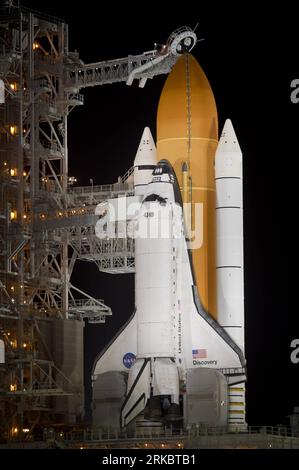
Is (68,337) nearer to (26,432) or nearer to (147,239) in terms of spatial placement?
(26,432)

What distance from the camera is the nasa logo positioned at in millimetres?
44938

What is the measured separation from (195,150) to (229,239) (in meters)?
2.70

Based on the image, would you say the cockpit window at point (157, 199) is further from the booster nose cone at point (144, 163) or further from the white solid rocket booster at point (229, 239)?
the booster nose cone at point (144, 163)

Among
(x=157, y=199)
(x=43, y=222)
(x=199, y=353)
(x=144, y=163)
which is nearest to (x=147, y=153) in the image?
(x=144, y=163)

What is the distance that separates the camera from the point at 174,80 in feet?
152

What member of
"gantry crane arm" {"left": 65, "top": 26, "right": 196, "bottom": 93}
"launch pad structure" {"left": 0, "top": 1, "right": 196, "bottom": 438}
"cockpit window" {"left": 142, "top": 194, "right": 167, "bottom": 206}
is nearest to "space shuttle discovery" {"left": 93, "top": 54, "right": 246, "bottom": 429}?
"cockpit window" {"left": 142, "top": 194, "right": 167, "bottom": 206}

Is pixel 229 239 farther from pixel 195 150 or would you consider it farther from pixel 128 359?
pixel 128 359

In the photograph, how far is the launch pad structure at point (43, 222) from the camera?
1868 inches

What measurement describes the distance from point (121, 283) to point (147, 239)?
1222 centimetres

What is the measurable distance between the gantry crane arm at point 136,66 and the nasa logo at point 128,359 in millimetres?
8346

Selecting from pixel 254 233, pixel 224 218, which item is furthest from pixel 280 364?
pixel 224 218

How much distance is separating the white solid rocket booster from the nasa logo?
2.53 meters

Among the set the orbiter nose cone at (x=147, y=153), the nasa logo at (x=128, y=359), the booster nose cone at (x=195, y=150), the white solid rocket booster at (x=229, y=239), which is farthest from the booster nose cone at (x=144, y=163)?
the nasa logo at (x=128, y=359)

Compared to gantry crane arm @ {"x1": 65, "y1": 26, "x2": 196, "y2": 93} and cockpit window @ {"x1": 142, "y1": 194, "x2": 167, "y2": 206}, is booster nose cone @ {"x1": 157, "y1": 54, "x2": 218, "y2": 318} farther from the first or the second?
cockpit window @ {"x1": 142, "y1": 194, "x2": 167, "y2": 206}
